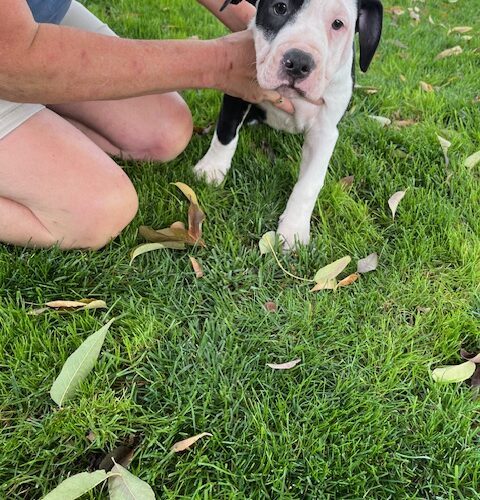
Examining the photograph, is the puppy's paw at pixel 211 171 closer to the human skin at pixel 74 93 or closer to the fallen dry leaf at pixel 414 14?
the human skin at pixel 74 93

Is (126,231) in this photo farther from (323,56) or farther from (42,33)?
(323,56)

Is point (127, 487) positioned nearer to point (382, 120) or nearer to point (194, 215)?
point (194, 215)

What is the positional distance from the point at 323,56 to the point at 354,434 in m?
0.88

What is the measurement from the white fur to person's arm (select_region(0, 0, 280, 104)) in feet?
0.26

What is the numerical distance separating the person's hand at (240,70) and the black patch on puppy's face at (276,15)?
5cm

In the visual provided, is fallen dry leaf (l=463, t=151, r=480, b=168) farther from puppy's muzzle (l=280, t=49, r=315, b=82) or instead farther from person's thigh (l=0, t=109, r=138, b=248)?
person's thigh (l=0, t=109, r=138, b=248)

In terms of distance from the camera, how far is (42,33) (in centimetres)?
117

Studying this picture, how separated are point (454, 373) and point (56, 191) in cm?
108

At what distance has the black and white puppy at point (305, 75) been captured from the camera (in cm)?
138

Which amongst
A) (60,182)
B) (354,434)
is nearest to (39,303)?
(60,182)

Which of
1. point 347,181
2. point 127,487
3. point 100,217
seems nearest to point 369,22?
point 347,181

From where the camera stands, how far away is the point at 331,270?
5.11ft

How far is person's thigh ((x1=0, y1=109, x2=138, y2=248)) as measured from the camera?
146cm

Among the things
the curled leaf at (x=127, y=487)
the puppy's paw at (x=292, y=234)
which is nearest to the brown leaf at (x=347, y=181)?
the puppy's paw at (x=292, y=234)
